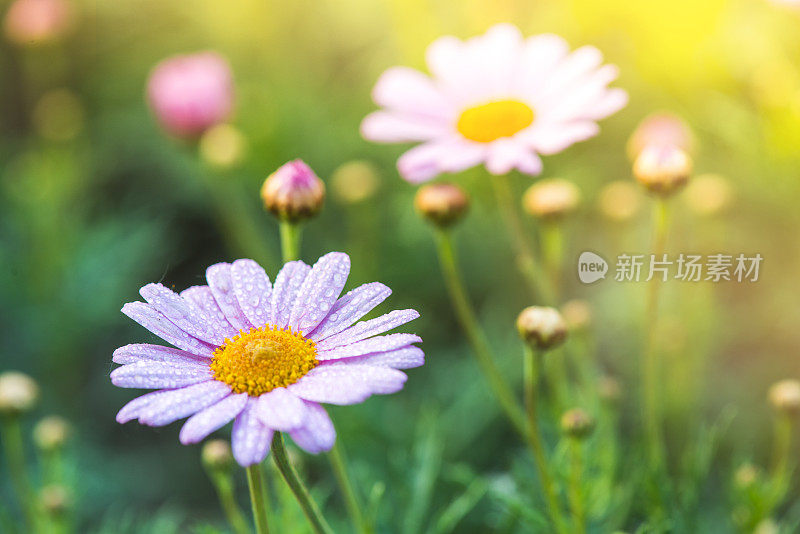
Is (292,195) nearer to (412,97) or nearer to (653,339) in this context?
(412,97)

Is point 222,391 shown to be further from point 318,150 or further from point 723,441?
point 318,150

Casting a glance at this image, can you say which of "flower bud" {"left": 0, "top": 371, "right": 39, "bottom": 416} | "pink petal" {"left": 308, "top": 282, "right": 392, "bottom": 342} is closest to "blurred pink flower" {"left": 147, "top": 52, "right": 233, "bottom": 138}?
"flower bud" {"left": 0, "top": 371, "right": 39, "bottom": 416}

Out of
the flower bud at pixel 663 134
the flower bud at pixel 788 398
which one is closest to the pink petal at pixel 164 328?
the flower bud at pixel 788 398

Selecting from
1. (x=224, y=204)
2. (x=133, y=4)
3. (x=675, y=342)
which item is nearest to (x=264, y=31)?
(x=133, y=4)

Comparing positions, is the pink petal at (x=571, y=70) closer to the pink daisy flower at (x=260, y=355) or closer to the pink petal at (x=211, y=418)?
the pink daisy flower at (x=260, y=355)

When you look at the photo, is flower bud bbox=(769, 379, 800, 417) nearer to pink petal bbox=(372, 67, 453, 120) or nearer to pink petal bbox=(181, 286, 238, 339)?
pink petal bbox=(372, 67, 453, 120)
